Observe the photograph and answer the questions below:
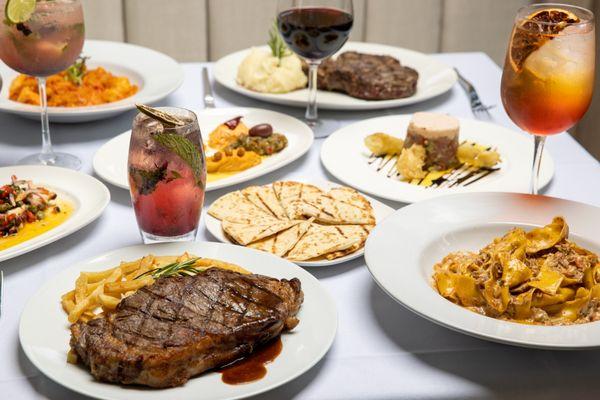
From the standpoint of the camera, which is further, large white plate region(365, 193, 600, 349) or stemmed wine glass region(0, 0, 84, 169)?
stemmed wine glass region(0, 0, 84, 169)

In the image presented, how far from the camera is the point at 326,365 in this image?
4.29ft

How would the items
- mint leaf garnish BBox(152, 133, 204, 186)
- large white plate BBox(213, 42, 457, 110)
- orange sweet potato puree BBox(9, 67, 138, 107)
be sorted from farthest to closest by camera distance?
large white plate BBox(213, 42, 457, 110) < orange sweet potato puree BBox(9, 67, 138, 107) < mint leaf garnish BBox(152, 133, 204, 186)

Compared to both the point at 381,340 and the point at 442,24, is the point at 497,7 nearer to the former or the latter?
the point at 442,24

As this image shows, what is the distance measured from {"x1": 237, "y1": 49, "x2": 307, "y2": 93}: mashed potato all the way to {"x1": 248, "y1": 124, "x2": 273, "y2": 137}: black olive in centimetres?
35

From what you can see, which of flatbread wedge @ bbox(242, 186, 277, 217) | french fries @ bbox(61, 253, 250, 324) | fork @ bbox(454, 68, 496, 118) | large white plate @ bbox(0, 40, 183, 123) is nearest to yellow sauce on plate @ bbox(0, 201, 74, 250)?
french fries @ bbox(61, 253, 250, 324)

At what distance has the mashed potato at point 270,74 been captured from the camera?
248cm

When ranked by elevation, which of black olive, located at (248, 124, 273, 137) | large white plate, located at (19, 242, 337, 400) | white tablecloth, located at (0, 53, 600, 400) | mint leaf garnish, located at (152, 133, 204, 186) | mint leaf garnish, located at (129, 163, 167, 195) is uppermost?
mint leaf garnish, located at (152, 133, 204, 186)

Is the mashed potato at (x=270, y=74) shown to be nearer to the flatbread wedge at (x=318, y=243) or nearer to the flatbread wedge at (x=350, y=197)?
the flatbread wedge at (x=350, y=197)

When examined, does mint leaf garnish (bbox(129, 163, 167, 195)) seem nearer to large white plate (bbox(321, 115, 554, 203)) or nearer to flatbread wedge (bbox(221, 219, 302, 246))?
flatbread wedge (bbox(221, 219, 302, 246))

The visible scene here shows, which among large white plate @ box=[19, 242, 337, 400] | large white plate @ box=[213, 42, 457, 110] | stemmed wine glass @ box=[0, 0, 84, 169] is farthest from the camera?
large white plate @ box=[213, 42, 457, 110]

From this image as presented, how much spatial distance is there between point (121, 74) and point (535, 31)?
145 centimetres

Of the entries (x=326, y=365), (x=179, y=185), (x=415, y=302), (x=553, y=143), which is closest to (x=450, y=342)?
(x=415, y=302)

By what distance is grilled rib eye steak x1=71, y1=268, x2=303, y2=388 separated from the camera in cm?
116

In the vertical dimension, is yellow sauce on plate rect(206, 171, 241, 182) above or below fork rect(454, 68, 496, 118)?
below
